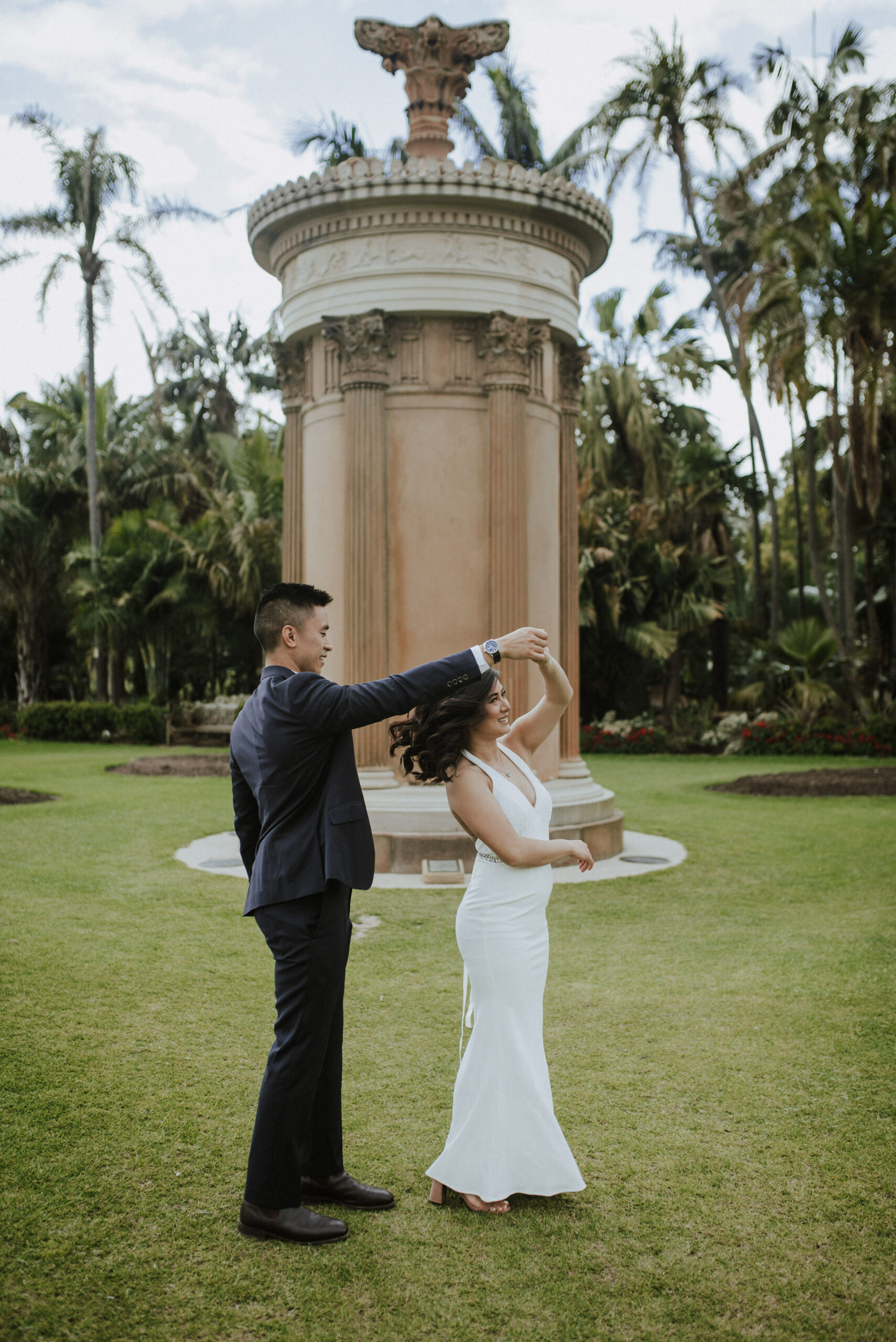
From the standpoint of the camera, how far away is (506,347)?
942 centimetres

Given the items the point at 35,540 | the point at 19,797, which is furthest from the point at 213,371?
the point at 19,797

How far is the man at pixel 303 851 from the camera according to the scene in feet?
10.4

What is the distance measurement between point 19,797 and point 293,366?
6658 millimetres

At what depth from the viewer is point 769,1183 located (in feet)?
11.7

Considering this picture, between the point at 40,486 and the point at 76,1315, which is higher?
the point at 40,486

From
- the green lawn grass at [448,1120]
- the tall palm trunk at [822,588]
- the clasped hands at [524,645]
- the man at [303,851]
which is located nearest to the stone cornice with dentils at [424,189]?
the green lawn grass at [448,1120]

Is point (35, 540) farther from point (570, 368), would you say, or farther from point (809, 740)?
point (570, 368)

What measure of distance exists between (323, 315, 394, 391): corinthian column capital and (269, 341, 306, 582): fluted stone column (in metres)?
0.98

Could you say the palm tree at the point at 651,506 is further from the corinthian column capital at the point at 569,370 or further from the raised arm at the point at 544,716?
the raised arm at the point at 544,716

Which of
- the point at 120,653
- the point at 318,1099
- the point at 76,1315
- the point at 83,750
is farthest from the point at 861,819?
the point at 120,653

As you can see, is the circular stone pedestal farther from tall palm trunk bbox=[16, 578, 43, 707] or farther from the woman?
tall palm trunk bbox=[16, 578, 43, 707]

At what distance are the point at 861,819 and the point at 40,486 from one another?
25361mm

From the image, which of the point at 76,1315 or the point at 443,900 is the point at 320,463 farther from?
the point at 76,1315

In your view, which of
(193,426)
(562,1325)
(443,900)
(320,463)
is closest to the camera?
(562,1325)
